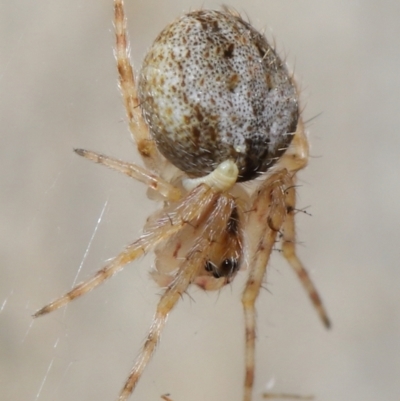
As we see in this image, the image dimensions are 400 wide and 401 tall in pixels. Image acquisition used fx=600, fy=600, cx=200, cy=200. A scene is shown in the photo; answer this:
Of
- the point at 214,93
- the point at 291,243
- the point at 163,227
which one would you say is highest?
the point at 214,93

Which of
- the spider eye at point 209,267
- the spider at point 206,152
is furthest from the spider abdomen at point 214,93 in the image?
the spider eye at point 209,267

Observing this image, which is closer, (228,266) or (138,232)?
(228,266)

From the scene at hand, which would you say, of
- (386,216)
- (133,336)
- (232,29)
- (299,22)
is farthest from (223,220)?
(299,22)

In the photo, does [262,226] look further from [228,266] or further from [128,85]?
[128,85]

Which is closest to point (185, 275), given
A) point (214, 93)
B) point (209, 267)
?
point (209, 267)

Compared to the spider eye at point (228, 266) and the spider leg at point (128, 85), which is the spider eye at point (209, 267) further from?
the spider leg at point (128, 85)

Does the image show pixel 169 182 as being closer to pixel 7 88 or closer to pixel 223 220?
pixel 223 220

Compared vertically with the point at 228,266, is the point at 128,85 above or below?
above
